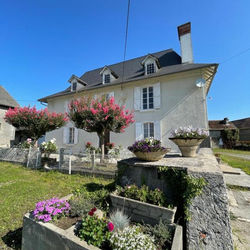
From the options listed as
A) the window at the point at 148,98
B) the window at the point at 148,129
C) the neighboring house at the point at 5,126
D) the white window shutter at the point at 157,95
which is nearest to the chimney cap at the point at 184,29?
the white window shutter at the point at 157,95

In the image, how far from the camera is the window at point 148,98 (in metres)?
8.90

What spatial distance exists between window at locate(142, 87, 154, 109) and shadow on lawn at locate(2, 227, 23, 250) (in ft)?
27.3

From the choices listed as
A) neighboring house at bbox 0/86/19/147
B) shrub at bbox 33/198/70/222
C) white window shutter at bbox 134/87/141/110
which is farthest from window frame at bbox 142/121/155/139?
neighboring house at bbox 0/86/19/147

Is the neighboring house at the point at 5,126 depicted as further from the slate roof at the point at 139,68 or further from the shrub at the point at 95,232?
the shrub at the point at 95,232

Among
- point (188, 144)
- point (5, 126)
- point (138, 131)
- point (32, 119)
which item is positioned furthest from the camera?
point (5, 126)

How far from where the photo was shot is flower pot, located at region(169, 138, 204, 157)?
2.32 meters

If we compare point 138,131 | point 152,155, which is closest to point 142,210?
point 152,155

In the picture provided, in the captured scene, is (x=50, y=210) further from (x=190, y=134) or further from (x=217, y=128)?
(x=217, y=128)

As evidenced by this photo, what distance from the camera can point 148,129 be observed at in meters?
8.88

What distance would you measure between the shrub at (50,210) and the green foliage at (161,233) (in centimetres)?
123

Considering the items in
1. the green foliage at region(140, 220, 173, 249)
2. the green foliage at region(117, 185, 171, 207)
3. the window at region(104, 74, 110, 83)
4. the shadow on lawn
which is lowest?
the shadow on lawn

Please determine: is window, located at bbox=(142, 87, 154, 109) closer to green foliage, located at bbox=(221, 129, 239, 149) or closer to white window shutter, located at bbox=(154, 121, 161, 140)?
white window shutter, located at bbox=(154, 121, 161, 140)

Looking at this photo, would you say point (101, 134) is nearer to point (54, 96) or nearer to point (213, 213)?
point (213, 213)

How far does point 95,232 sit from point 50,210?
77 cm
